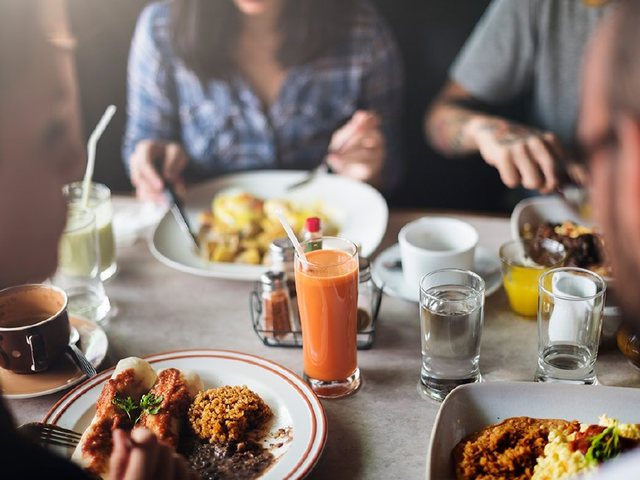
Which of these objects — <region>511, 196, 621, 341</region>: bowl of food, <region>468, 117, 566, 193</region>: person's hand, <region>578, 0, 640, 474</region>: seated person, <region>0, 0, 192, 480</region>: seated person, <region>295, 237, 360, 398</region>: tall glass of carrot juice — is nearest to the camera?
<region>578, 0, 640, 474</region>: seated person

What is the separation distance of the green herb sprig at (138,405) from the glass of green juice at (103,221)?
0.55 metres

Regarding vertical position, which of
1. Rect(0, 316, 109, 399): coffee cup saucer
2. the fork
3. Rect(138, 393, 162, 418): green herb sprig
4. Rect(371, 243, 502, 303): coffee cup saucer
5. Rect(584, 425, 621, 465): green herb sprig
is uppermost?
Rect(584, 425, 621, 465): green herb sprig

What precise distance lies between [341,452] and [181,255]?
750 millimetres

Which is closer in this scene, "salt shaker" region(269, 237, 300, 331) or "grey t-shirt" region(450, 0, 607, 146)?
"salt shaker" region(269, 237, 300, 331)

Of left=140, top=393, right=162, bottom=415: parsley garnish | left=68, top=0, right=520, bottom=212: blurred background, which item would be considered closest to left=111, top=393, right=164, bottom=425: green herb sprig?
left=140, top=393, right=162, bottom=415: parsley garnish

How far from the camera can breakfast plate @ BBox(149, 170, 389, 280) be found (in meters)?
1.62

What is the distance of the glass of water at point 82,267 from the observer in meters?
1.49

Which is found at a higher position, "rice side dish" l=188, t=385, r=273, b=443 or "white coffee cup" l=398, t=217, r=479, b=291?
"white coffee cup" l=398, t=217, r=479, b=291

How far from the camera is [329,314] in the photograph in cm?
118

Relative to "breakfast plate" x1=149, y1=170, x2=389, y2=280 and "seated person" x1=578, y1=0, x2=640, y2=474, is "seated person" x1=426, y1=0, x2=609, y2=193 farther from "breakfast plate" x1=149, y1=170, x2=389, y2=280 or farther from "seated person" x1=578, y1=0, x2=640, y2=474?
"seated person" x1=578, y1=0, x2=640, y2=474

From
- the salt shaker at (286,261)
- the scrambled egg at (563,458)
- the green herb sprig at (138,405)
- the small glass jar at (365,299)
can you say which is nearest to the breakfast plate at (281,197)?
the salt shaker at (286,261)

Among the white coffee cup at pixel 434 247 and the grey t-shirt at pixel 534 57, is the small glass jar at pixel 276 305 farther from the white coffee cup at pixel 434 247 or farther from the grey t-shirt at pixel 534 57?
the grey t-shirt at pixel 534 57

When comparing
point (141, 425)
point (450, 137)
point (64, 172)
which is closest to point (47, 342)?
point (141, 425)

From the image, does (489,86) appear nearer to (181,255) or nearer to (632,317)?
(181,255)
